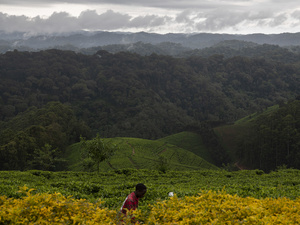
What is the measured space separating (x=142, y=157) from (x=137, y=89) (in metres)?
98.6

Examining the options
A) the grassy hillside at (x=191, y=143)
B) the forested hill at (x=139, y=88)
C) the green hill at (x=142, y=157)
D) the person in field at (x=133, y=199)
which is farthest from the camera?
the forested hill at (x=139, y=88)

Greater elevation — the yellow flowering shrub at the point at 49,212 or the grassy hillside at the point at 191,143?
the yellow flowering shrub at the point at 49,212

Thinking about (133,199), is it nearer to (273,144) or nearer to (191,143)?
(273,144)

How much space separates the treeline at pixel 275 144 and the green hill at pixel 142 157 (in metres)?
14.4

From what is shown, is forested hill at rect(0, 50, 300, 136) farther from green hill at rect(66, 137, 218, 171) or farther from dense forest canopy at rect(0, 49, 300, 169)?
green hill at rect(66, 137, 218, 171)

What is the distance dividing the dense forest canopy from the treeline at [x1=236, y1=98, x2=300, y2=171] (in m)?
32.5

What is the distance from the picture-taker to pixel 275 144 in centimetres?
7138

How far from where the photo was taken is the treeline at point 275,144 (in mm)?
68562

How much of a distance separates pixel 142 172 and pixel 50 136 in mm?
45477

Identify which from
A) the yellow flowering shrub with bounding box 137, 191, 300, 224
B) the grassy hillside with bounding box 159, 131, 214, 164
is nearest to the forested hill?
the grassy hillside with bounding box 159, 131, 214, 164

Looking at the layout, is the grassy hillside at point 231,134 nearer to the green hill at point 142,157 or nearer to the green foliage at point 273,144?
the green foliage at point 273,144

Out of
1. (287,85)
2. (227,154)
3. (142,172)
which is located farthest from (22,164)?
(287,85)

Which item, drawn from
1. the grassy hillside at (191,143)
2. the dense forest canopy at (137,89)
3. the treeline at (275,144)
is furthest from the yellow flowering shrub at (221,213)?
the dense forest canopy at (137,89)

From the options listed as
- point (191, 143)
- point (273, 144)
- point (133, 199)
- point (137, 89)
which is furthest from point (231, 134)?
point (133, 199)
